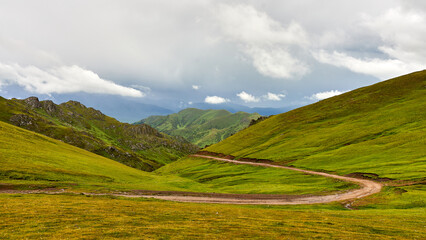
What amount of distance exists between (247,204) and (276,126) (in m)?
115

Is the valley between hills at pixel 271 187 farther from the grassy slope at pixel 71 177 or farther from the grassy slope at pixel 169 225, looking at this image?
the grassy slope at pixel 71 177

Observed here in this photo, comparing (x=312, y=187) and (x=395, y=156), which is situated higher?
(x=395, y=156)

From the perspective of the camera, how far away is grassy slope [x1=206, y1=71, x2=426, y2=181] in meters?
67.9

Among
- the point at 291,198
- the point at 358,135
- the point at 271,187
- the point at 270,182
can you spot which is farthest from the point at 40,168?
the point at 358,135

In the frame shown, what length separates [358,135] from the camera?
9506cm

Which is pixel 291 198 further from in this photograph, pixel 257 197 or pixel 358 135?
pixel 358 135

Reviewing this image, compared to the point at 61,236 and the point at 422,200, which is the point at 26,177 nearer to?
the point at 61,236

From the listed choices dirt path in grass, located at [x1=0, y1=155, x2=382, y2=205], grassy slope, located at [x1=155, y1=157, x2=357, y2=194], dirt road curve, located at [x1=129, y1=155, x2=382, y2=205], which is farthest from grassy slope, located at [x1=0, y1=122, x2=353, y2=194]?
dirt road curve, located at [x1=129, y1=155, x2=382, y2=205]

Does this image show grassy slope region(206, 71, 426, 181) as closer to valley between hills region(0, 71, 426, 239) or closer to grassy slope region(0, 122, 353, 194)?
valley between hills region(0, 71, 426, 239)

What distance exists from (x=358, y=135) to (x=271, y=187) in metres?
61.3

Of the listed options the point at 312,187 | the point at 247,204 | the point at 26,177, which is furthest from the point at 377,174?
the point at 26,177

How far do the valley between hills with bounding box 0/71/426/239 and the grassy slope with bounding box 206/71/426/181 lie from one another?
47 centimetres

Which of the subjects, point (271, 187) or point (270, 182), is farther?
point (270, 182)

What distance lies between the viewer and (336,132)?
106 metres
